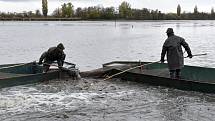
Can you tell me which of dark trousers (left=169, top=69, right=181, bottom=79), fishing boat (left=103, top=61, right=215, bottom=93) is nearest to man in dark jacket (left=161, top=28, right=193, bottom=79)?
dark trousers (left=169, top=69, right=181, bottom=79)

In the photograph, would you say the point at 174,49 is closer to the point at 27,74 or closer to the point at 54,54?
the point at 54,54

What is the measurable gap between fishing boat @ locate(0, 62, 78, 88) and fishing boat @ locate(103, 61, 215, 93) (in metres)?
1.93

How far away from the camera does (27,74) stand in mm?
18688

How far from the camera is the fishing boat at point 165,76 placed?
50.9 ft

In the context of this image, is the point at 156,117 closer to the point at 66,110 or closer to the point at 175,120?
the point at 175,120

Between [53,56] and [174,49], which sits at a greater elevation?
[174,49]

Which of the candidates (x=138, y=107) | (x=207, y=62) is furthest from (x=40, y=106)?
(x=207, y=62)

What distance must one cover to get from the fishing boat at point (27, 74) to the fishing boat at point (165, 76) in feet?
→ 6.32

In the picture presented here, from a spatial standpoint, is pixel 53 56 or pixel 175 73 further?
pixel 53 56

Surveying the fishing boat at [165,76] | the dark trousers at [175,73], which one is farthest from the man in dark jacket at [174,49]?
the fishing boat at [165,76]

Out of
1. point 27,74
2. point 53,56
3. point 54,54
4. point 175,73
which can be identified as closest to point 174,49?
point 175,73

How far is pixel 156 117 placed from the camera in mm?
12594

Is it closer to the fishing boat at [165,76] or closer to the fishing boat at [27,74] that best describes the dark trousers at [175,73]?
the fishing boat at [165,76]

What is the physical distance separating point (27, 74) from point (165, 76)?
20.1 feet
